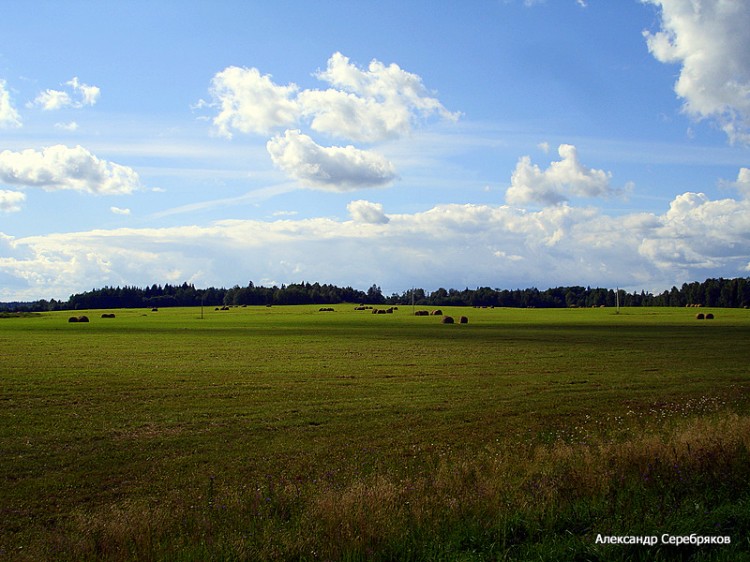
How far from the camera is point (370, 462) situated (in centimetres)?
1399

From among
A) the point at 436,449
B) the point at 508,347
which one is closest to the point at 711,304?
the point at 508,347

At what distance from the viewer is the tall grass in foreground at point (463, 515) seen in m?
7.72

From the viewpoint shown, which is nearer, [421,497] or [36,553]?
[36,553]

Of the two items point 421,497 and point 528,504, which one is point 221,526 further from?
point 528,504

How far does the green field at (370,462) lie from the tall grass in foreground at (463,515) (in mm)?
38

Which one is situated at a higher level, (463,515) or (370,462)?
(463,515)

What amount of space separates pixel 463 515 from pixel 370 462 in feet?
17.7

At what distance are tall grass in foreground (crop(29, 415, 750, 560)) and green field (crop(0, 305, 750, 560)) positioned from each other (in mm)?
38

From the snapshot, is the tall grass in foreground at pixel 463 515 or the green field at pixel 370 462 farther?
the green field at pixel 370 462

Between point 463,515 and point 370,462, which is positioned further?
point 370,462

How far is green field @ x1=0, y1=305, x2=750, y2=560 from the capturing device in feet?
26.7

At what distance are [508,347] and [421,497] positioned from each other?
37.6 metres

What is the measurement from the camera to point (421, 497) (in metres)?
9.82

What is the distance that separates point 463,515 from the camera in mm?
8836
